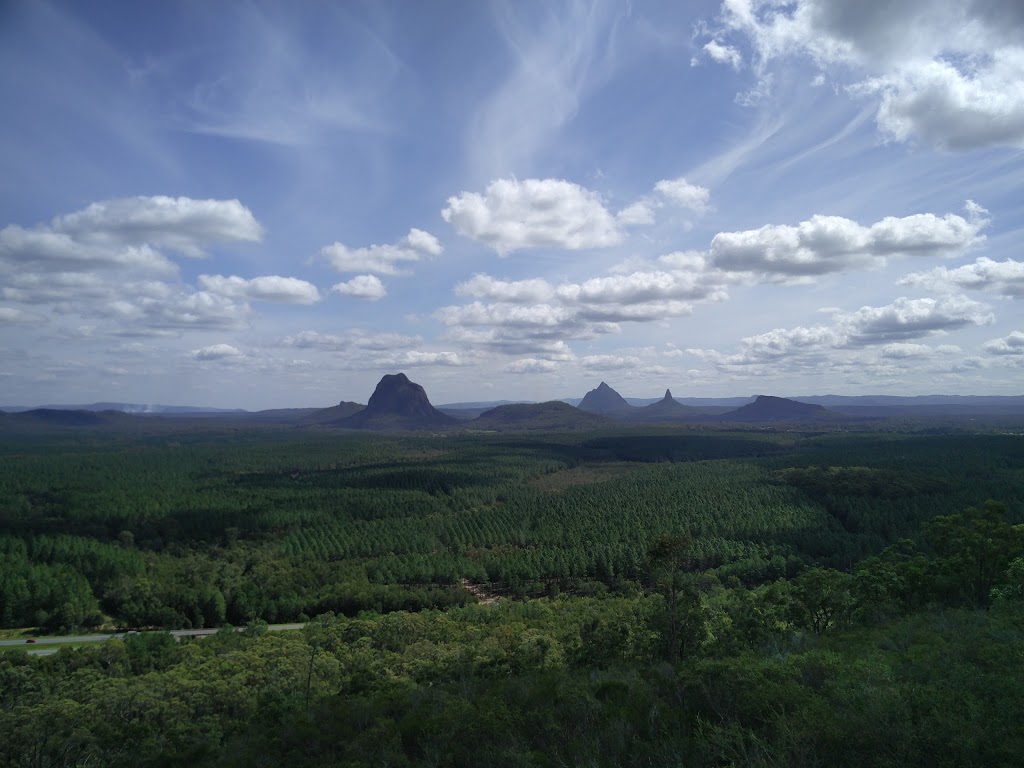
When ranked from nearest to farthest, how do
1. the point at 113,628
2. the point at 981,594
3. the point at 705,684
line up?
the point at 705,684
the point at 981,594
the point at 113,628

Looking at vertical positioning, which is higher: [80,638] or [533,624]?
[533,624]

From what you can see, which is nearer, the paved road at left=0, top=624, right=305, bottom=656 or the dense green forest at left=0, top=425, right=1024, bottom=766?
the dense green forest at left=0, top=425, right=1024, bottom=766

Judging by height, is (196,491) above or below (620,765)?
below

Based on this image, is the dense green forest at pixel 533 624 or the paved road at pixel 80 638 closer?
the dense green forest at pixel 533 624

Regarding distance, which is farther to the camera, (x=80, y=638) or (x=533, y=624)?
(x=80, y=638)

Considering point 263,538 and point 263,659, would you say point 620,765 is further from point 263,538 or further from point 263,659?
point 263,538

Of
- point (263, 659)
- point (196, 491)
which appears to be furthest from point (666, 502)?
Answer: point (196, 491)

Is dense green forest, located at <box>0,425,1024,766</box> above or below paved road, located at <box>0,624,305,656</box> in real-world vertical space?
above

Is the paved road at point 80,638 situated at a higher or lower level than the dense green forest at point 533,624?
lower
